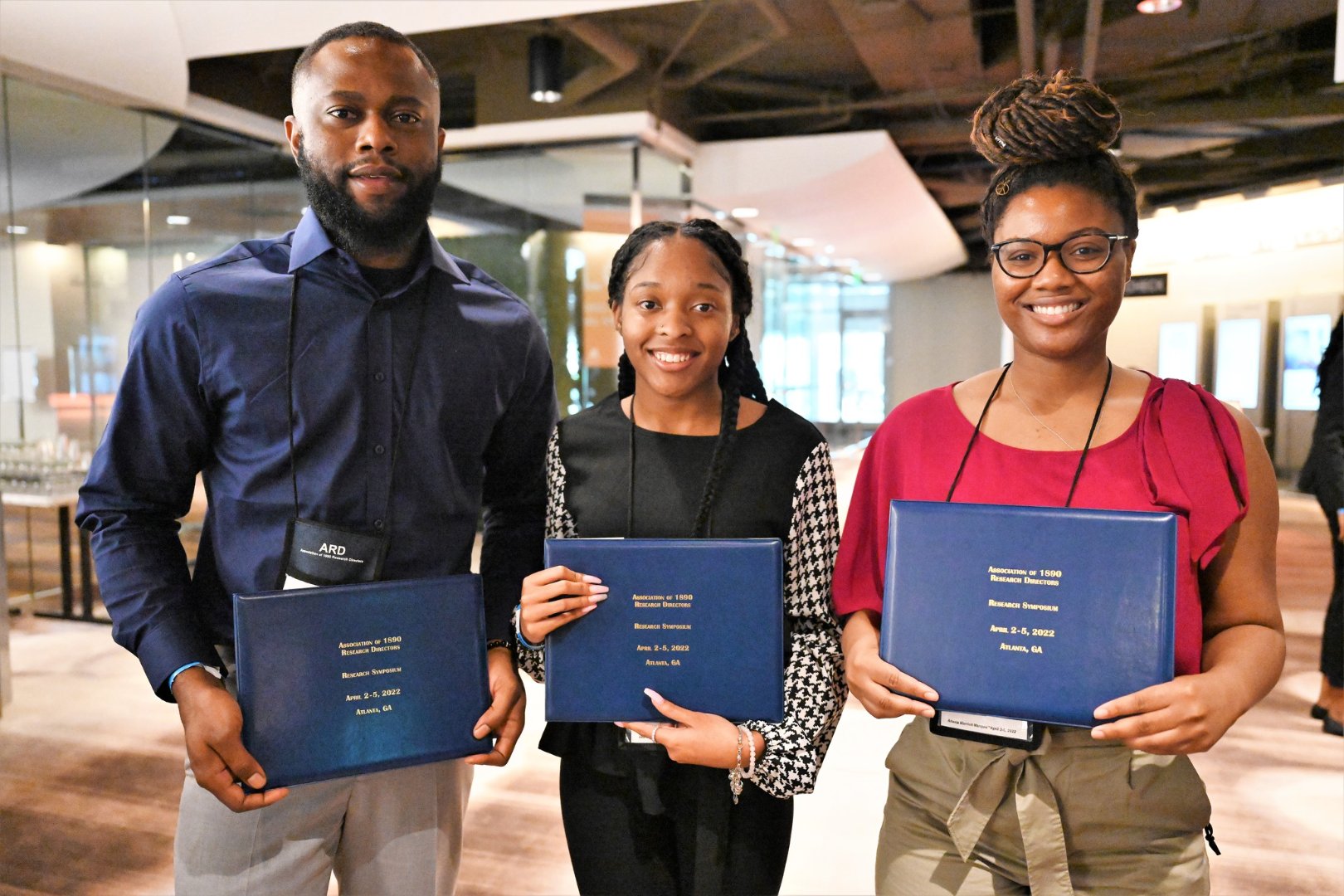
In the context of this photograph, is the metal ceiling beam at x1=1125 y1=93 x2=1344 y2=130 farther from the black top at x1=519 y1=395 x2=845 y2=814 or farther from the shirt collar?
the shirt collar

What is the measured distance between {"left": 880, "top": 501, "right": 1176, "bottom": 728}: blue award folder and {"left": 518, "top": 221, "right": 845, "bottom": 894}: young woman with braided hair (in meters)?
0.27

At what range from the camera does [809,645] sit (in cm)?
142

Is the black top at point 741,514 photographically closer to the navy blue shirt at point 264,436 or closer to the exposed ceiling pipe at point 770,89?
the navy blue shirt at point 264,436

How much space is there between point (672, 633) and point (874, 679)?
0.28 metres

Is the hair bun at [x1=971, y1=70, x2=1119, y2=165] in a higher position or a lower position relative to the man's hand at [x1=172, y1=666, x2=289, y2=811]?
higher

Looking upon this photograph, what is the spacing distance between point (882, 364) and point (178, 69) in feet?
56.1

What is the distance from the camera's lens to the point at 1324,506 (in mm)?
3953

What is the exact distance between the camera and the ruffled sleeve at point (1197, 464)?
3.79 ft

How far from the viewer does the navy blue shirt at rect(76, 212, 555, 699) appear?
135 cm

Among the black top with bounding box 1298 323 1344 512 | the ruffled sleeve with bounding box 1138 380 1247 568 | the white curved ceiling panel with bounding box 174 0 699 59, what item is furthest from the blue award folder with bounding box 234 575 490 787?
the black top with bounding box 1298 323 1344 512

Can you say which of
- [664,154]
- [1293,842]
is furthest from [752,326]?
[1293,842]

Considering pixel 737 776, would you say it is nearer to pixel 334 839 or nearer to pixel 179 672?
pixel 334 839

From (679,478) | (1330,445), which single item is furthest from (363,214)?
(1330,445)

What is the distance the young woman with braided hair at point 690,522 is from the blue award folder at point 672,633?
14 cm
